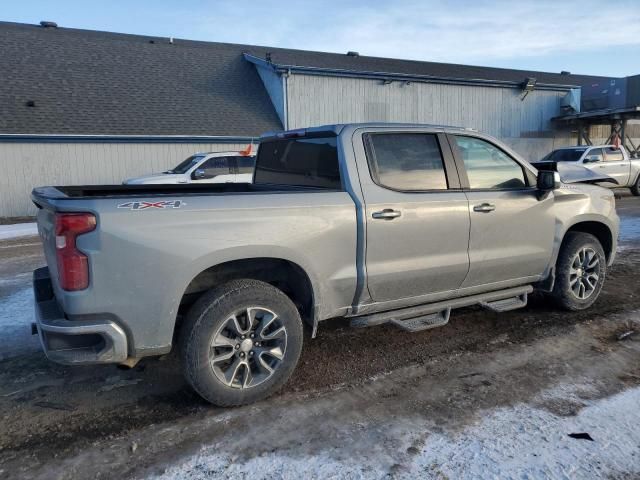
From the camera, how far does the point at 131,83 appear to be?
19.1m


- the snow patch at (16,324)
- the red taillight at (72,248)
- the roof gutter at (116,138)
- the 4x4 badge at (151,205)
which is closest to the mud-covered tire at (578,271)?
the 4x4 badge at (151,205)

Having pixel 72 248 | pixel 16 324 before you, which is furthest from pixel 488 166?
pixel 16 324

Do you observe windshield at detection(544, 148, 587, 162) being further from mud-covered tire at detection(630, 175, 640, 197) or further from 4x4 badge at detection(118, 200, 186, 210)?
4x4 badge at detection(118, 200, 186, 210)

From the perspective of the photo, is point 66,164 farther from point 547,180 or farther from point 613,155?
point 613,155

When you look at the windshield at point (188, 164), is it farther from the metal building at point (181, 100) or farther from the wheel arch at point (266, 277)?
the wheel arch at point (266, 277)

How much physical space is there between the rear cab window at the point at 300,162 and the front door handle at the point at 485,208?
125 centimetres

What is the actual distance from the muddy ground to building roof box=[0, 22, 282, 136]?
13.4 m

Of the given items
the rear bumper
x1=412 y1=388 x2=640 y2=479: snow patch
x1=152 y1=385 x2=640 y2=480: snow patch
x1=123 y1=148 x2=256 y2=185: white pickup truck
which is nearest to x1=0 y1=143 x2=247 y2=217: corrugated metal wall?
x1=123 y1=148 x2=256 y2=185: white pickup truck

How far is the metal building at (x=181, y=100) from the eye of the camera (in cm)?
1633

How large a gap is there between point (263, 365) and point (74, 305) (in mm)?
1244

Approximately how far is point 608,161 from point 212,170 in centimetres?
1312

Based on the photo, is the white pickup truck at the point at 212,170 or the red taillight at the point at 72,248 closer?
the red taillight at the point at 72,248

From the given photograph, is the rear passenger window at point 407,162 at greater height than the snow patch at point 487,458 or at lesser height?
greater

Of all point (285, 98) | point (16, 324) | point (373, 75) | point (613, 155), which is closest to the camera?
point (16, 324)
